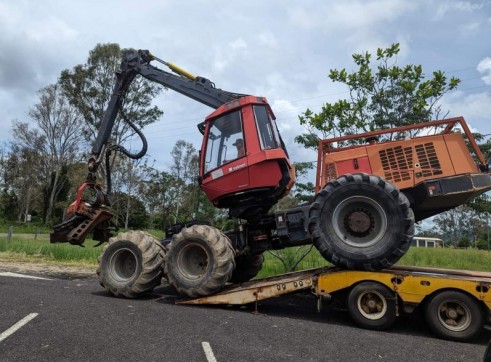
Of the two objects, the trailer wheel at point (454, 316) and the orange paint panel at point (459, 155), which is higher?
the orange paint panel at point (459, 155)

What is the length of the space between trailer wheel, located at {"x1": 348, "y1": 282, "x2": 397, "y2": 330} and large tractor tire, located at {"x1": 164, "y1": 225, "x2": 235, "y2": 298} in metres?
2.21

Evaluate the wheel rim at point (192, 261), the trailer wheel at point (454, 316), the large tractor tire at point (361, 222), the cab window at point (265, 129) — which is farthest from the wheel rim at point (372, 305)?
the cab window at point (265, 129)

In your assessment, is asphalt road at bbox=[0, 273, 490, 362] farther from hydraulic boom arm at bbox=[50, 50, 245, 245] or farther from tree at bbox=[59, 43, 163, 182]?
tree at bbox=[59, 43, 163, 182]

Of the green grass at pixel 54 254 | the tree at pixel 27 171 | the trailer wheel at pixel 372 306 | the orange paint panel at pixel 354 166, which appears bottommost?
the trailer wheel at pixel 372 306

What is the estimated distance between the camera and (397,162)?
23.5 feet

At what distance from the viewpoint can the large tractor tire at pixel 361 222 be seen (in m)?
6.35

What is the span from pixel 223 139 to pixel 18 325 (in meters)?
4.45

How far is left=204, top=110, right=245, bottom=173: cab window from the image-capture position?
303 inches

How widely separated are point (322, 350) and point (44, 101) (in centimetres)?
4442

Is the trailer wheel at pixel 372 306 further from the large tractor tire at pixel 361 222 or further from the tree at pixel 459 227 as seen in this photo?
the tree at pixel 459 227

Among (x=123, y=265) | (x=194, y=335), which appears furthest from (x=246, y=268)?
(x=194, y=335)

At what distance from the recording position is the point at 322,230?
6.77 metres

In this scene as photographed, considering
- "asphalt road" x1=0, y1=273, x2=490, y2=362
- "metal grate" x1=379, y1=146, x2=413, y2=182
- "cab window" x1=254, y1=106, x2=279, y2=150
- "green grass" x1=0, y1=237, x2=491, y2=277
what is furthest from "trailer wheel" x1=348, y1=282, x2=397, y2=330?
"green grass" x1=0, y1=237, x2=491, y2=277

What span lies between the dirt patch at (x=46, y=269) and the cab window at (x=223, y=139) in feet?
19.5
